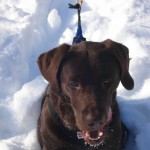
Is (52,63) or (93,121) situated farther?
(52,63)

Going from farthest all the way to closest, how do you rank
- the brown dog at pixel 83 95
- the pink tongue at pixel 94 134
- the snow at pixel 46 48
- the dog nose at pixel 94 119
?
the snow at pixel 46 48 < the pink tongue at pixel 94 134 < the brown dog at pixel 83 95 < the dog nose at pixel 94 119

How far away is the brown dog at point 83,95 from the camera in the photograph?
3312 millimetres

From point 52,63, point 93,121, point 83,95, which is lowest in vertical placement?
point 93,121

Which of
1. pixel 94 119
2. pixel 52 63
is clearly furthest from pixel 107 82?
pixel 52 63

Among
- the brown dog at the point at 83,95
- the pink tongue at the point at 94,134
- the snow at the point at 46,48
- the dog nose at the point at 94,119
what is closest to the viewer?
the dog nose at the point at 94,119

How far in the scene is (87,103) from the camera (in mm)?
3273

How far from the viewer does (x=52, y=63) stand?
11.6ft

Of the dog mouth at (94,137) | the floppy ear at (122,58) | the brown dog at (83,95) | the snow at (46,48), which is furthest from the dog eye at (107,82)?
the snow at (46,48)

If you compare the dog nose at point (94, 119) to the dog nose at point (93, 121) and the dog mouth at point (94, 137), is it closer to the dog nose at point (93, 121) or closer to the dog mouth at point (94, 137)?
the dog nose at point (93, 121)

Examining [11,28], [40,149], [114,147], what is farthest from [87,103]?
[11,28]

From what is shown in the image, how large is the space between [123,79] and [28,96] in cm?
144

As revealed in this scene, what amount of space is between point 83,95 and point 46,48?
103 inches

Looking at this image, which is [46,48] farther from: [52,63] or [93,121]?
[93,121]

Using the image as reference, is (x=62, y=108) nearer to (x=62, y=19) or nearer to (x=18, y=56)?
(x=18, y=56)
